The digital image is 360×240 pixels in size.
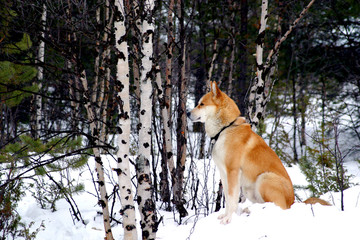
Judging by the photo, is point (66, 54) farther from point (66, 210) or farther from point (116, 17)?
point (66, 210)

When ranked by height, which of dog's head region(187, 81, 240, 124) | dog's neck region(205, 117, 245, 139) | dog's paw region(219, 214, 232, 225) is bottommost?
dog's paw region(219, 214, 232, 225)

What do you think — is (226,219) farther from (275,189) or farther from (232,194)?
(275,189)

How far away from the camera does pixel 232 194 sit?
3750 mm

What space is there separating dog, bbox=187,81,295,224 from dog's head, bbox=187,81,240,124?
14mm

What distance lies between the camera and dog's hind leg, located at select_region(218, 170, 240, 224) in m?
3.75

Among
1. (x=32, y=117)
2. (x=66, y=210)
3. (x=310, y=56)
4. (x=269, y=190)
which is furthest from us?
(x=310, y=56)

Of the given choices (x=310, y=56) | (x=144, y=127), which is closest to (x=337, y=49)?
(x=310, y=56)

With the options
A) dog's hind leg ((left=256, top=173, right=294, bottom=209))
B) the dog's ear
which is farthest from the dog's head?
dog's hind leg ((left=256, top=173, right=294, bottom=209))

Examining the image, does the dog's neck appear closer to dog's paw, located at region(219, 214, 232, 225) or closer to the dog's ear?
the dog's ear

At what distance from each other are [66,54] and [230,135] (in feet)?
7.81

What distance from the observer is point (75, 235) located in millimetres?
5953

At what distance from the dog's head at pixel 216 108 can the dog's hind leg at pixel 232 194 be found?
0.76 metres

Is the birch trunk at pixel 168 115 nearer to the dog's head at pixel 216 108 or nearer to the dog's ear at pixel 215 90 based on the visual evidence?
the dog's head at pixel 216 108

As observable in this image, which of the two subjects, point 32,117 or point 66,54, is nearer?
point 66,54
